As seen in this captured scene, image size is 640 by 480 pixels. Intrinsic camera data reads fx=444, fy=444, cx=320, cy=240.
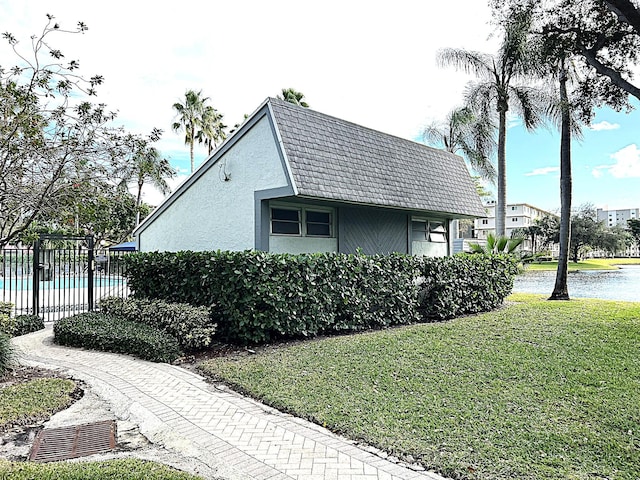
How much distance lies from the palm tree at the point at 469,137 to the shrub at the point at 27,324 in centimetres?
1998

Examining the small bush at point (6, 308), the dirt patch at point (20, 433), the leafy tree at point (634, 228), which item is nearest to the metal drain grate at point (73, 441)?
the dirt patch at point (20, 433)

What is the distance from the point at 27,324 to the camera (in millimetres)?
11047

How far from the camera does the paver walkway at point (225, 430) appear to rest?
3.85 meters

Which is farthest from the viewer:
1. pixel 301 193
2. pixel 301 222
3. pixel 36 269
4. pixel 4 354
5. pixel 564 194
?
pixel 564 194

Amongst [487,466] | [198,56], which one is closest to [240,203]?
[198,56]

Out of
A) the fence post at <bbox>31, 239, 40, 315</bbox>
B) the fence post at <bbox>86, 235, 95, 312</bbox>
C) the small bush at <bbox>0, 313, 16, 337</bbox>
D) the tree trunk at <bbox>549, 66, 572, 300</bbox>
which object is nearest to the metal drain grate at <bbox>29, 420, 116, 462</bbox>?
the small bush at <bbox>0, 313, 16, 337</bbox>

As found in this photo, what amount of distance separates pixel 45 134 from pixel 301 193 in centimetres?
531

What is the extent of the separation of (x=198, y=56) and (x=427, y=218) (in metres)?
9.80

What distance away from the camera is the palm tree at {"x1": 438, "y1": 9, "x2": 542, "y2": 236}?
1877 cm

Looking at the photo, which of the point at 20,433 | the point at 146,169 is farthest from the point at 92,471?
the point at 146,169

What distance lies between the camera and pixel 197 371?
285 inches

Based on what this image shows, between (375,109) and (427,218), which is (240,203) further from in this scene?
(375,109)

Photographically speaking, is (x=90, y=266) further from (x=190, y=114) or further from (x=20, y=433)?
(x=190, y=114)

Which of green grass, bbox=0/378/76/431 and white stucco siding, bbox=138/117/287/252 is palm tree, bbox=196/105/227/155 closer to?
white stucco siding, bbox=138/117/287/252
